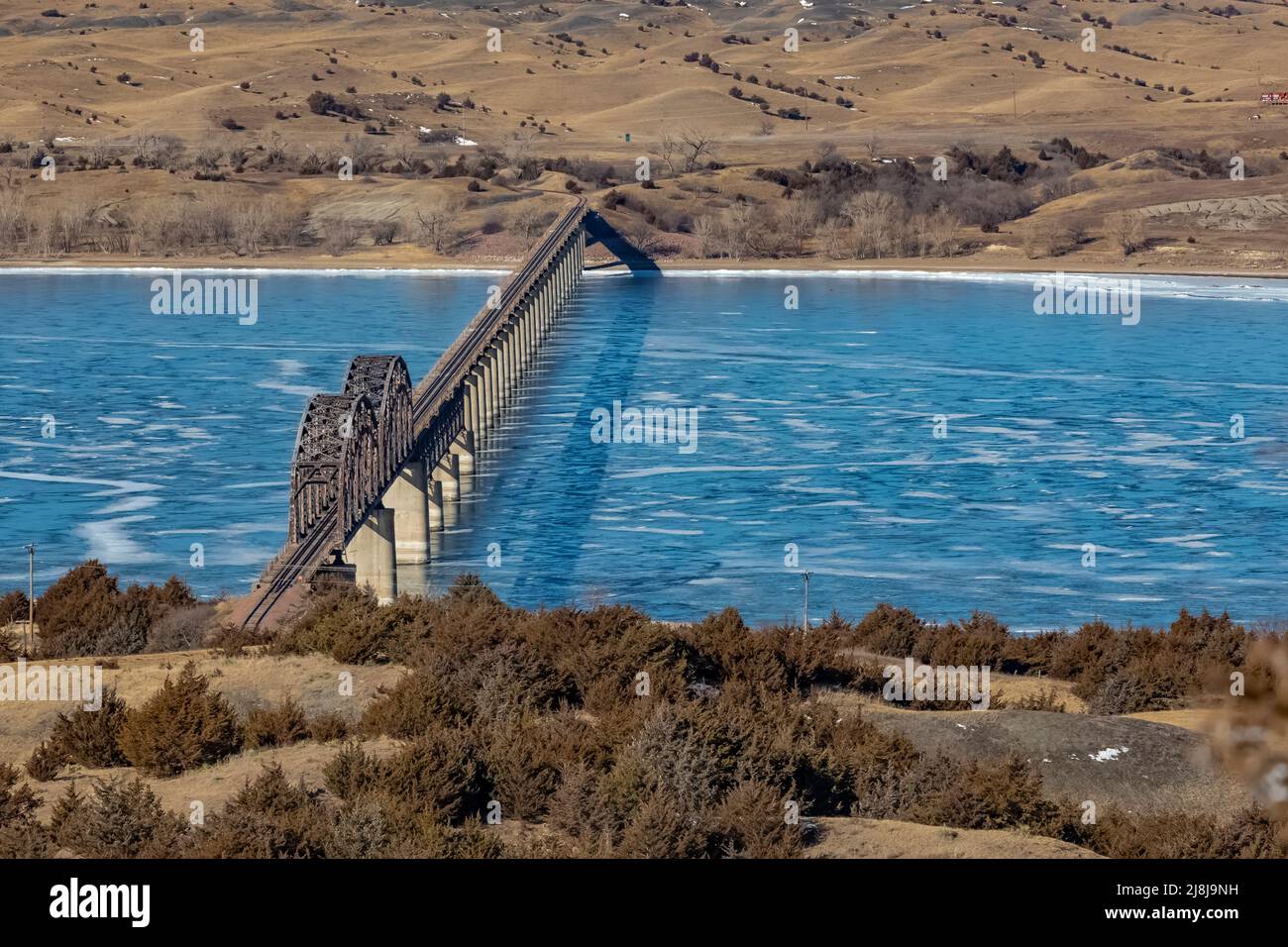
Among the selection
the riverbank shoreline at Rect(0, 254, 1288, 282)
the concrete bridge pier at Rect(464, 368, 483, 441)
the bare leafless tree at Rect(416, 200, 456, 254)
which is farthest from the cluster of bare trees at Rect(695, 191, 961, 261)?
the concrete bridge pier at Rect(464, 368, 483, 441)

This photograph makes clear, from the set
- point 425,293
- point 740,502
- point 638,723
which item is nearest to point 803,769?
point 638,723

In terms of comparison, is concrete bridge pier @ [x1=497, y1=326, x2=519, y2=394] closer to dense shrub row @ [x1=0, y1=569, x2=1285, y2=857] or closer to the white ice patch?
dense shrub row @ [x1=0, y1=569, x2=1285, y2=857]

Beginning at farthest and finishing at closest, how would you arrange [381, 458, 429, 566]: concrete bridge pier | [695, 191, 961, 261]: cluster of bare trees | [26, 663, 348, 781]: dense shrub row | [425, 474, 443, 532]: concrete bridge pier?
[695, 191, 961, 261]: cluster of bare trees → [425, 474, 443, 532]: concrete bridge pier → [381, 458, 429, 566]: concrete bridge pier → [26, 663, 348, 781]: dense shrub row

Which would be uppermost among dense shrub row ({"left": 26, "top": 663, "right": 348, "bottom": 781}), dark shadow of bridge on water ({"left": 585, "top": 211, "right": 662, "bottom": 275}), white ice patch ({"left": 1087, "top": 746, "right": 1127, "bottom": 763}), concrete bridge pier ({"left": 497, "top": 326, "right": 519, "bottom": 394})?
dark shadow of bridge on water ({"left": 585, "top": 211, "right": 662, "bottom": 275})

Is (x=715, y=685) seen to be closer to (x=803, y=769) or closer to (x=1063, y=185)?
(x=803, y=769)

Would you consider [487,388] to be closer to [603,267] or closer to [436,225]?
[603,267]
